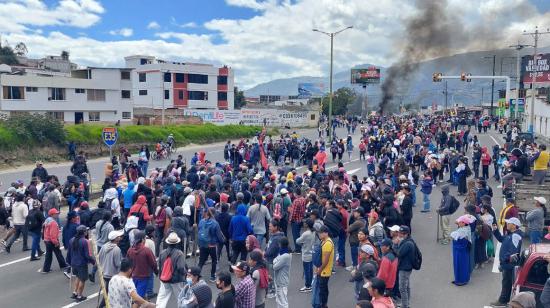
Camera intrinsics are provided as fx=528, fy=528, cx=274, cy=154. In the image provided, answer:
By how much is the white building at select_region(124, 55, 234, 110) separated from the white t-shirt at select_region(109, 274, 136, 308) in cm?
5843

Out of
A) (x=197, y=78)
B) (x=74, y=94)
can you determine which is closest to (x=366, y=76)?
(x=197, y=78)

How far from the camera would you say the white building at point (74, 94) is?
4306 centimetres

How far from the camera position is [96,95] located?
160ft

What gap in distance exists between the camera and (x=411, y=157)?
23703 millimetres

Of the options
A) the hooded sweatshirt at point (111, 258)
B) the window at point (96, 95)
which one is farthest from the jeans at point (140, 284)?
the window at point (96, 95)

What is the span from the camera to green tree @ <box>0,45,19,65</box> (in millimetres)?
75844

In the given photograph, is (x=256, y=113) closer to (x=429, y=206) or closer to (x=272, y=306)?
(x=429, y=206)

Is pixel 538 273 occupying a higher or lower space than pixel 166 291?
higher

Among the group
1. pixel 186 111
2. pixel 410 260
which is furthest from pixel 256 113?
pixel 410 260

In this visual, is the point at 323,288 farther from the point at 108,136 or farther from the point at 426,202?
the point at 108,136

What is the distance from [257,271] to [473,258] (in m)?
5.51

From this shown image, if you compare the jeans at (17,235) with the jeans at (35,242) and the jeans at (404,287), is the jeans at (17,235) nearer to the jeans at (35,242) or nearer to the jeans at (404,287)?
the jeans at (35,242)

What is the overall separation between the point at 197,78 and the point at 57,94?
2417 cm

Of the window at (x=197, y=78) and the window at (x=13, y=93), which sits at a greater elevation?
the window at (x=197, y=78)
